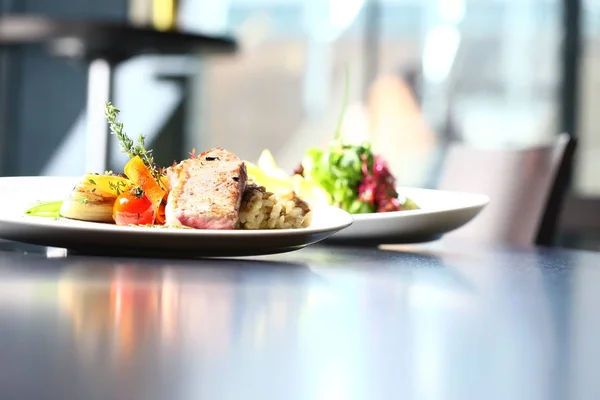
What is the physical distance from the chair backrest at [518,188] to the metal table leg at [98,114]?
4.36 ft

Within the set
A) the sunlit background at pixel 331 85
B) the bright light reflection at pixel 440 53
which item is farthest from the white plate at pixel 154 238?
the bright light reflection at pixel 440 53

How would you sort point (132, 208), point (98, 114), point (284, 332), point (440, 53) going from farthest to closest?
point (440, 53), point (98, 114), point (132, 208), point (284, 332)

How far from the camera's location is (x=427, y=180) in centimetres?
574

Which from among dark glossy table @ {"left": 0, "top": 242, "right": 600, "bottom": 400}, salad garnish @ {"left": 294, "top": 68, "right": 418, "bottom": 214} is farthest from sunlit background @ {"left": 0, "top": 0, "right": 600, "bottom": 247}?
dark glossy table @ {"left": 0, "top": 242, "right": 600, "bottom": 400}

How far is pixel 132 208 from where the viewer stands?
36.5 inches

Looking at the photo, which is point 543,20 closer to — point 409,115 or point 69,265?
point 409,115

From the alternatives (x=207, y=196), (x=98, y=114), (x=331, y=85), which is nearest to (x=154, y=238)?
(x=207, y=196)

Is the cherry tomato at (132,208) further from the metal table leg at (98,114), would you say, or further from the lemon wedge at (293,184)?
the metal table leg at (98,114)

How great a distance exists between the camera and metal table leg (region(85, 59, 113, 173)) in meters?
3.14

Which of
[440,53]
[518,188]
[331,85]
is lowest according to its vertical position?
[518,188]

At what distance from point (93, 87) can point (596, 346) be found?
3110 millimetres

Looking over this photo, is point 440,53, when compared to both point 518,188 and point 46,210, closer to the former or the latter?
point 518,188

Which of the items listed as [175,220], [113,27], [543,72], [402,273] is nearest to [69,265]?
[175,220]

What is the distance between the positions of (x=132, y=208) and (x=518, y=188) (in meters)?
1.48
